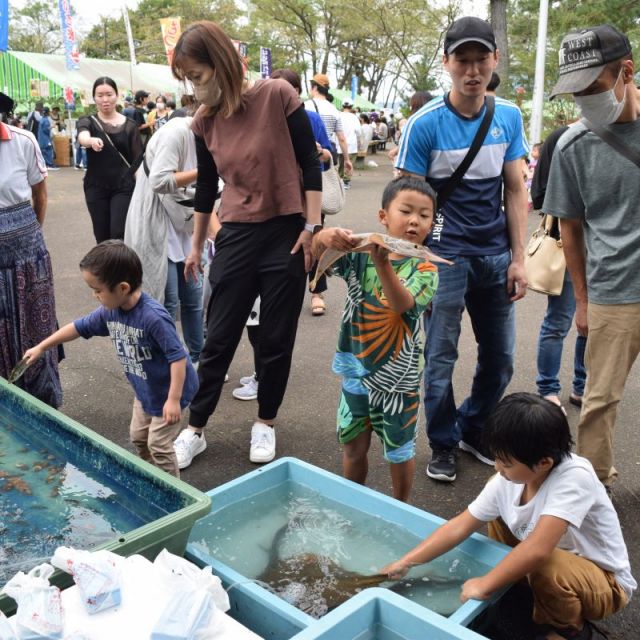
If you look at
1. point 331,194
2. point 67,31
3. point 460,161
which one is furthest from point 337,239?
point 67,31

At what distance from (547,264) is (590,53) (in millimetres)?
1687

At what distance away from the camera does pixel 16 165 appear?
354 cm

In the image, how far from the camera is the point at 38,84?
24328 mm

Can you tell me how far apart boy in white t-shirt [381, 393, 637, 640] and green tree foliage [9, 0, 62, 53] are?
4809cm

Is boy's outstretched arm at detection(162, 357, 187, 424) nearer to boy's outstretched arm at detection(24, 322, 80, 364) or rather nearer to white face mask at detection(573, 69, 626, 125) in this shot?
boy's outstretched arm at detection(24, 322, 80, 364)

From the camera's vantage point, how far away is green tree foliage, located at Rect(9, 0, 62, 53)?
43.8 meters

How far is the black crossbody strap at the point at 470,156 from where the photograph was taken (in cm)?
311

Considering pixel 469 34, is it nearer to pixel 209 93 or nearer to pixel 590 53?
pixel 590 53

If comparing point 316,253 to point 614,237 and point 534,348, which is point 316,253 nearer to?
point 614,237

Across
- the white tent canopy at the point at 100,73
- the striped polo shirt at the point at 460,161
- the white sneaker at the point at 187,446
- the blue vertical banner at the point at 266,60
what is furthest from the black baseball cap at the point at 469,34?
the white tent canopy at the point at 100,73

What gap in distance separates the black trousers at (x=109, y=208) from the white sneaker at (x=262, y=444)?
7.85 feet

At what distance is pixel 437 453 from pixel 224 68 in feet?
6.69

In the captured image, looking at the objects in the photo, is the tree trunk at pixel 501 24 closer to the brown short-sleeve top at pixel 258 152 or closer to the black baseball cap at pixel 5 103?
A: the brown short-sleeve top at pixel 258 152

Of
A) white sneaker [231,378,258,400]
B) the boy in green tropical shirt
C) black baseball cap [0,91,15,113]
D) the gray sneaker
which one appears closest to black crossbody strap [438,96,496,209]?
the boy in green tropical shirt
